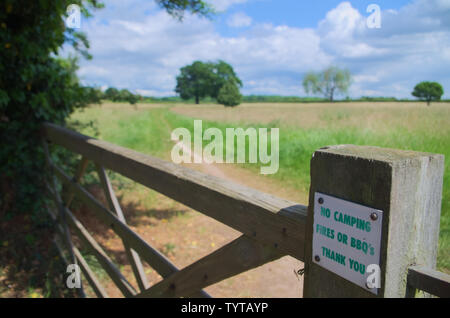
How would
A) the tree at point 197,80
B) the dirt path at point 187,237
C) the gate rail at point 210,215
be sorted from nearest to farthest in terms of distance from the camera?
the gate rail at point 210,215 → the dirt path at point 187,237 → the tree at point 197,80

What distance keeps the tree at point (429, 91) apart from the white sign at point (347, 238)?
974 millimetres

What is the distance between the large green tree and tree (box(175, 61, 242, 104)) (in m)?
10.5

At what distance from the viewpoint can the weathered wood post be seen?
74cm

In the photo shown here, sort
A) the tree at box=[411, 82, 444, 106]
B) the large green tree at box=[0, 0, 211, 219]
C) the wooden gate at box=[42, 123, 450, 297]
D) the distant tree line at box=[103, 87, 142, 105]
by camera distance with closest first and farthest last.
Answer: the wooden gate at box=[42, 123, 450, 297] → the tree at box=[411, 82, 444, 106] → the large green tree at box=[0, 0, 211, 219] → the distant tree line at box=[103, 87, 142, 105]

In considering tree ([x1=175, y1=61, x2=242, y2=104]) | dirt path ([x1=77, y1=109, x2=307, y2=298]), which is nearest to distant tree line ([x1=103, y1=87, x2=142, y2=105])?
dirt path ([x1=77, y1=109, x2=307, y2=298])

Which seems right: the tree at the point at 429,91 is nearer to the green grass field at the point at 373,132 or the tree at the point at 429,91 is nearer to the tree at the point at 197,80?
the green grass field at the point at 373,132

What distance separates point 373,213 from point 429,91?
1.03 m

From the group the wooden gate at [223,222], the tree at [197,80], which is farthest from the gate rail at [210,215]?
the tree at [197,80]

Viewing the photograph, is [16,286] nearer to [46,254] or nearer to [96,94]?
[46,254]

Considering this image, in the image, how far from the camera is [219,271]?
1435mm

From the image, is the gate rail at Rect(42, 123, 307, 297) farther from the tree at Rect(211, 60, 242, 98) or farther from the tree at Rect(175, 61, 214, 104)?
the tree at Rect(175, 61, 214, 104)

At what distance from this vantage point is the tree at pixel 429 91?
1482mm
